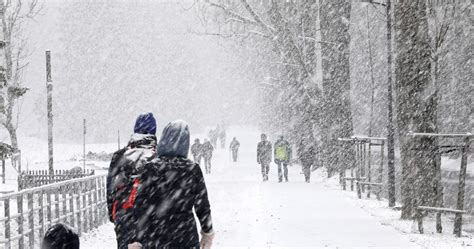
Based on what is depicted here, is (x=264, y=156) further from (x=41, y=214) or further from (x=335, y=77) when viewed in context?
(x=41, y=214)

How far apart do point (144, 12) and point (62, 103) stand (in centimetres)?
2219

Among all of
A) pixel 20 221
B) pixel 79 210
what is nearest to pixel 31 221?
pixel 20 221

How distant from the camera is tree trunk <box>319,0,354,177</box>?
29.6 meters

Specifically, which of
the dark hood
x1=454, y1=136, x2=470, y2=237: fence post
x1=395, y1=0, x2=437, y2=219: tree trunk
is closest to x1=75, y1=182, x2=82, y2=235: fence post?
x1=395, y1=0, x2=437, y2=219: tree trunk

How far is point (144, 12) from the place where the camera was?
105 meters

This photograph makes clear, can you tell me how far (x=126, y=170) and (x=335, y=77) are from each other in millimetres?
23187

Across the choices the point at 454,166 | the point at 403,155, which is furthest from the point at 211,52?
the point at 403,155

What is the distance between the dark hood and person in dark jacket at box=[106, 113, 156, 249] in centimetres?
110

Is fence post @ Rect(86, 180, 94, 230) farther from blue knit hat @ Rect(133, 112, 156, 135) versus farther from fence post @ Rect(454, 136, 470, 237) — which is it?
blue knit hat @ Rect(133, 112, 156, 135)

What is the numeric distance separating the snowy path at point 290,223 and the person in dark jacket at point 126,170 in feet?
16.4

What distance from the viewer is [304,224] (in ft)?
48.9

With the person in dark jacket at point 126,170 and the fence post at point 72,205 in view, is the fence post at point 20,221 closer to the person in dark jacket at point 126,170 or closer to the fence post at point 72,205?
the fence post at point 72,205

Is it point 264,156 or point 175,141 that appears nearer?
point 175,141

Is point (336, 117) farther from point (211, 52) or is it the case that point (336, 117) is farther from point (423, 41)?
point (211, 52)
